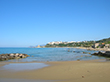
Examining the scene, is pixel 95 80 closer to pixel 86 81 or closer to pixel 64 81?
pixel 86 81

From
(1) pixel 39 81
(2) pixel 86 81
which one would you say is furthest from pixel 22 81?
(2) pixel 86 81

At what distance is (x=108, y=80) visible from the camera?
5.89m

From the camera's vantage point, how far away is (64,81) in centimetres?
588

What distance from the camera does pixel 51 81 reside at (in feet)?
19.5

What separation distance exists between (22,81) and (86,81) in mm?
3754

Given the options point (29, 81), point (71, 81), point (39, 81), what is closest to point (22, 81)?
point (29, 81)

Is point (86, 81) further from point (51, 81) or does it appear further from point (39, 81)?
point (39, 81)

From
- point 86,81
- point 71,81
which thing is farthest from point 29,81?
point 86,81

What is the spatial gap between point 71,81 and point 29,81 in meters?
2.48

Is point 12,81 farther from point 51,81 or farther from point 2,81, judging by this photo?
point 51,81

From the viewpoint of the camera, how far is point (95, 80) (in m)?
5.93

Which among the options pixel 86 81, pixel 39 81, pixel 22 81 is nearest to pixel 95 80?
pixel 86 81

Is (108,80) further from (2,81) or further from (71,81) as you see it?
(2,81)

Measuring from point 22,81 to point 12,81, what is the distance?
0.60 meters
